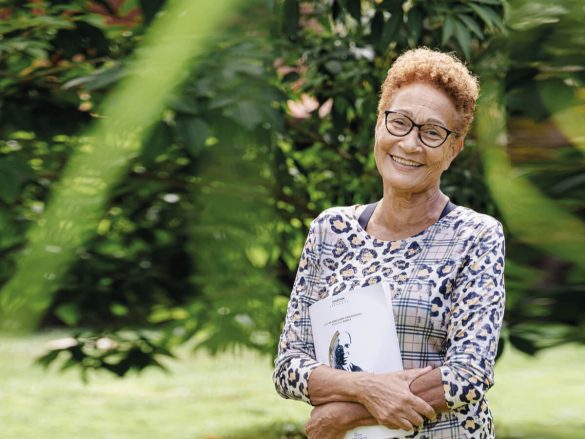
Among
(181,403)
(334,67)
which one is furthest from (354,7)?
(181,403)

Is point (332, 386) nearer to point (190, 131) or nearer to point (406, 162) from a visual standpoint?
point (406, 162)

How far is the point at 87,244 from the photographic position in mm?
3330

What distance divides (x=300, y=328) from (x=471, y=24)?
3.94 ft

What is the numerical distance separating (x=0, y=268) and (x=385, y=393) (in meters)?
1.99

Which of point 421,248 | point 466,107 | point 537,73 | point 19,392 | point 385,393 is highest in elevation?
point 537,73

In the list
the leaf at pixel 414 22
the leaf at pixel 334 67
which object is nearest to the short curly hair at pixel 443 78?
the leaf at pixel 414 22

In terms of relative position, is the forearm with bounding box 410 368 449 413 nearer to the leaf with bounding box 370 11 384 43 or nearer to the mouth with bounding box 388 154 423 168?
the mouth with bounding box 388 154 423 168

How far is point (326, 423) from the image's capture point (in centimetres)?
157

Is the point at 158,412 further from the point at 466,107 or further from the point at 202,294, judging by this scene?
the point at 466,107

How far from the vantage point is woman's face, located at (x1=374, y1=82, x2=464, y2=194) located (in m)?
1.57

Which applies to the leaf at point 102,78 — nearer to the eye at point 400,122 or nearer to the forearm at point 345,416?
the eye at point 400,122

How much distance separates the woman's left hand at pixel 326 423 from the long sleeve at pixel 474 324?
187 mm

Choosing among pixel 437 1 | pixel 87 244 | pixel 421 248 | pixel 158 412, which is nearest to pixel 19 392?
pixel 158 412

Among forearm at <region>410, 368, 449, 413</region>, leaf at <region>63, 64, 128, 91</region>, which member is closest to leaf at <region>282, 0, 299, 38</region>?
leaf at <region>63, 64, 128, 91</region>
